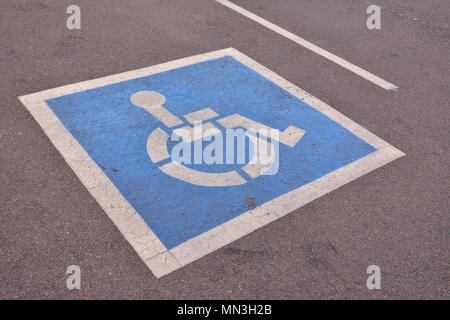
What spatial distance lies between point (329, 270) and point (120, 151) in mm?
2543

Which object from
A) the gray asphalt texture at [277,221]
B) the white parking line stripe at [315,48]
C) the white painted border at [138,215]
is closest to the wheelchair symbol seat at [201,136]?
the white painted border at [138,215]

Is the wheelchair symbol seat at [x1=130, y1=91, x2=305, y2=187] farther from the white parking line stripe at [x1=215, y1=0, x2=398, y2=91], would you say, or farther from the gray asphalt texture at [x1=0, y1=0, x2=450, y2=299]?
the white parking line stripe at [x1=215, y1=0, x2=398, y2=91]

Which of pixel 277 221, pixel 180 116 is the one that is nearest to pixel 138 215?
pixel 277 221

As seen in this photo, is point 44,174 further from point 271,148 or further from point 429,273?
point 429,273

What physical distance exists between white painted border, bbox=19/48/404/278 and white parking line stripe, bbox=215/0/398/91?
1.23 metres

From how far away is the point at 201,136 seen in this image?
5.18 meters

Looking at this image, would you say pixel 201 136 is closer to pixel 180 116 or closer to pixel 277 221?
pixel 180 116

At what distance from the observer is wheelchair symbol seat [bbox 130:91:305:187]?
4695 millimetres

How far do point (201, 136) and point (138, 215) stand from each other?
137 cm

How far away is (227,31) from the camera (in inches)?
301

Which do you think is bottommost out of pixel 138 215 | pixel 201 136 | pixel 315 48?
pixel 138 215

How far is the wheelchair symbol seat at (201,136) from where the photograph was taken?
470 cm

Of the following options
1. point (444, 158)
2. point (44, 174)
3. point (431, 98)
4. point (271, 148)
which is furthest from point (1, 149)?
point (431, 98)

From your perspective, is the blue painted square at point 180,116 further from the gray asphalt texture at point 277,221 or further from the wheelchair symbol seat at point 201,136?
the gray asphalt texture at point 277,221
